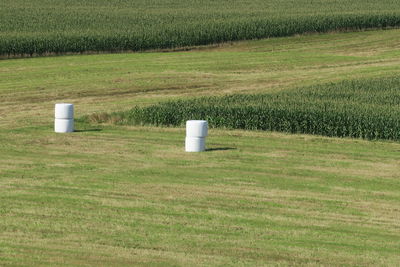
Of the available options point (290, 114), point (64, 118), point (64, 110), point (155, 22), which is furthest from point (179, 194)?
point (155, 22)

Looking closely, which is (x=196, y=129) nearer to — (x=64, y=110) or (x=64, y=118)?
(x=64, y=110)

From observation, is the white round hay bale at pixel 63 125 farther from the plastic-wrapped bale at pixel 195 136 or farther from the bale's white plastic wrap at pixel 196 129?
the bale's white plastic wrap at pixel 196 129

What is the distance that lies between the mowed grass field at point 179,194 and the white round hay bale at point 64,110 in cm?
77

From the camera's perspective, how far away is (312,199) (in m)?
27.1

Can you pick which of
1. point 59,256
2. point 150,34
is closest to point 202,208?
point 59,256

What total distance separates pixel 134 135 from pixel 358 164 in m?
9.23

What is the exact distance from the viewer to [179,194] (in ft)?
89.8

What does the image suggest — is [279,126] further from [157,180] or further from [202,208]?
[202,208]

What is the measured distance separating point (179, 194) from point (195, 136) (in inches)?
272

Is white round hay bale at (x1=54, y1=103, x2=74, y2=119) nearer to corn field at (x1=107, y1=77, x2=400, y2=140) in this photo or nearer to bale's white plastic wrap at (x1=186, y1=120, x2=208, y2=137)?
corn field at (x1=107, y1=77, x2=400, y2=140)

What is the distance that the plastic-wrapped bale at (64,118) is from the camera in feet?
124

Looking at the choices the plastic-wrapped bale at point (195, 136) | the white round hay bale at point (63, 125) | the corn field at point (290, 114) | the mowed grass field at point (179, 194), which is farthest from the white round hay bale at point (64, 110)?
the plastic-wrapped bale at point (195, 136)

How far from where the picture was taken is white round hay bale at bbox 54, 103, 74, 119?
37.8 meters

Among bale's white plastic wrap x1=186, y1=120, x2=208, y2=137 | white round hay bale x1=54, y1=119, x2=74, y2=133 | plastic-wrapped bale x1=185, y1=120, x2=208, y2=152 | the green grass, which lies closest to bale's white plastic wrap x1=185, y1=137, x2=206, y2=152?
plastic-wrapped bale x1=185, y1=120, x2=208, y2=152
